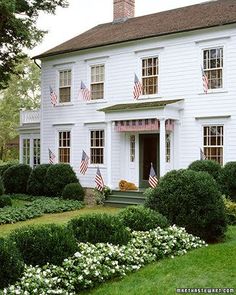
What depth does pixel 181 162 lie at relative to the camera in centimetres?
1914

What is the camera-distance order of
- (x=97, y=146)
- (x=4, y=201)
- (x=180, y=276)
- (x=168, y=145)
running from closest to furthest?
1. (x=180, y=276)
2. (x=4, y=201)
3. (x=168, y=145)
4. (x=97, y=146)

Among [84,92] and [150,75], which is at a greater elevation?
[150,75]

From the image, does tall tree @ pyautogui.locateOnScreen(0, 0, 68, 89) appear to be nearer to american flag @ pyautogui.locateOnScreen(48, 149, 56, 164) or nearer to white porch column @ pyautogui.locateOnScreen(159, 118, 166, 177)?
american flag @ pyautogui.locateOnScreen(48, 149, 56, 164)

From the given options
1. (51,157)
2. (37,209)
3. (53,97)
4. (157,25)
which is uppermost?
(157,25)

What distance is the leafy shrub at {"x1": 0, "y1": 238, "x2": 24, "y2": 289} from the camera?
22.0ft

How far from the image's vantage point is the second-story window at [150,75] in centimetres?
2003

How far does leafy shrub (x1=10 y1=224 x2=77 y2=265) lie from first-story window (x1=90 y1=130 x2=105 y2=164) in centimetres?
1405

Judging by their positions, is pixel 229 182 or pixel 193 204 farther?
pixel 229 182

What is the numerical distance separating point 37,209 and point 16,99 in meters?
30.4

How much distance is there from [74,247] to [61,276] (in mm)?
753

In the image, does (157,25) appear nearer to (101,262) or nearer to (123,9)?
(123,9)

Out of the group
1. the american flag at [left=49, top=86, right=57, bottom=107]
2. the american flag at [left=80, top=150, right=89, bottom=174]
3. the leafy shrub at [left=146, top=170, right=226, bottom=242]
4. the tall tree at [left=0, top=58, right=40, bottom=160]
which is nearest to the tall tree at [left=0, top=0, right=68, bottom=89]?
the american flag at [left=49, top=86, right=57, bottom=107]

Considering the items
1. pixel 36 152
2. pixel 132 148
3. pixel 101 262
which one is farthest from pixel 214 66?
pixel 36 152

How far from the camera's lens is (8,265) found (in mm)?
6727
